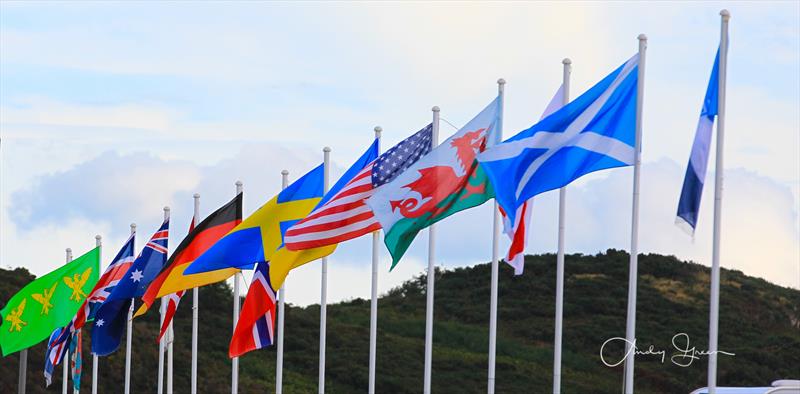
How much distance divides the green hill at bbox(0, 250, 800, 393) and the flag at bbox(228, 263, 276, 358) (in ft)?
69.5

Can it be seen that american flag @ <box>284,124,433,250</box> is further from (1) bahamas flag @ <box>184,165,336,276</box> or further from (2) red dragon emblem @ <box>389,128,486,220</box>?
(1) bahamas flag @ <box>184,165,336,276</box>

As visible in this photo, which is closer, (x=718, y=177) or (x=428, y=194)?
(x=718, y=177)

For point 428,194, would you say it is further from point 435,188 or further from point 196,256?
point 196,256

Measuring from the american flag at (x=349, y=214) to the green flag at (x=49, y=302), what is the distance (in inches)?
349

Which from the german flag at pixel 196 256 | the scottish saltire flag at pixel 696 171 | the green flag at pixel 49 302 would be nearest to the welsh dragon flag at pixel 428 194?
the scottish saltire flag at pixel 696 171

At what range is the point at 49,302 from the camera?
2720cm

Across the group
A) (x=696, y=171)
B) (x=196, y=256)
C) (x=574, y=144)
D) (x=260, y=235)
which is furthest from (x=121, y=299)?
(x=696, y=171)

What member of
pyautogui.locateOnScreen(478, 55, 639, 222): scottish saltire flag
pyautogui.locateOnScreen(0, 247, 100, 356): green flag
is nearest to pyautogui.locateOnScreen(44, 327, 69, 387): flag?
pyautogui.locateOnScreen(0, 247, 100, 356): green flag

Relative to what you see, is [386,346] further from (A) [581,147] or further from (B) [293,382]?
(A) [581,147]

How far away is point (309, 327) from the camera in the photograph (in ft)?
178

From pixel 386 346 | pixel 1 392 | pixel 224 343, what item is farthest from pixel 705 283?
pixel 1 392

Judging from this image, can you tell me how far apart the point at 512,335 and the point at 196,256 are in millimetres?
36039

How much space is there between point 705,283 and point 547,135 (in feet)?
172

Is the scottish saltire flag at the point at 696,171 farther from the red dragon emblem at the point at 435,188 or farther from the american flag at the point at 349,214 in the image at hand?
the american flag at the point at 349,214
